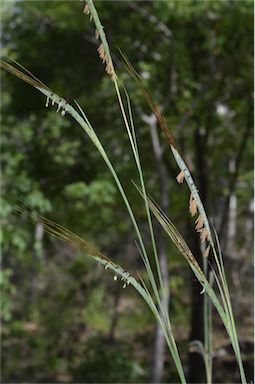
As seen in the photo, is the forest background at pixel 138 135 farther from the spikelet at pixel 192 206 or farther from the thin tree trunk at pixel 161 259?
the spikelet at pixel 192 206

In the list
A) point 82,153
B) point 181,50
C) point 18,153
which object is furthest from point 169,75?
point 18,153

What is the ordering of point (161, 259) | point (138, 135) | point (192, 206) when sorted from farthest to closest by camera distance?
point (138, 135) → point (161, 259) → point (192, 206)

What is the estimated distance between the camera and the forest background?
14.0 ft

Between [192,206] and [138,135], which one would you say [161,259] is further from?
[192,206]

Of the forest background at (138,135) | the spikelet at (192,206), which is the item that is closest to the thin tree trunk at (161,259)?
the forest background at (138,135)

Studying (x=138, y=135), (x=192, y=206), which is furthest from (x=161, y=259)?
(x=192, y=206)

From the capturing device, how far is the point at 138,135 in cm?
506

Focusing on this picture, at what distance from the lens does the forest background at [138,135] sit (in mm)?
4273

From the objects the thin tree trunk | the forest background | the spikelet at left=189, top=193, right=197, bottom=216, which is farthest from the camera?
the forest background

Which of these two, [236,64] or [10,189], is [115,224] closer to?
[10,189]

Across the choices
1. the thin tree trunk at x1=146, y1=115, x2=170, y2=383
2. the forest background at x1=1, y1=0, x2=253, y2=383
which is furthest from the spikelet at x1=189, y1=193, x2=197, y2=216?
the thin tree trunk at x1=146, y1=115, x2=170, y2=383

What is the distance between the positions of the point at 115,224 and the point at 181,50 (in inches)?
93.8

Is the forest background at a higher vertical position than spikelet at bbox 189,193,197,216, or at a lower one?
higher

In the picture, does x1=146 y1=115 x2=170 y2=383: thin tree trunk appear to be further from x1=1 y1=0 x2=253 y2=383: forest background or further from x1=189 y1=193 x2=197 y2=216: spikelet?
x1=189 y1=193 x2=197 y2=216: spikelet
